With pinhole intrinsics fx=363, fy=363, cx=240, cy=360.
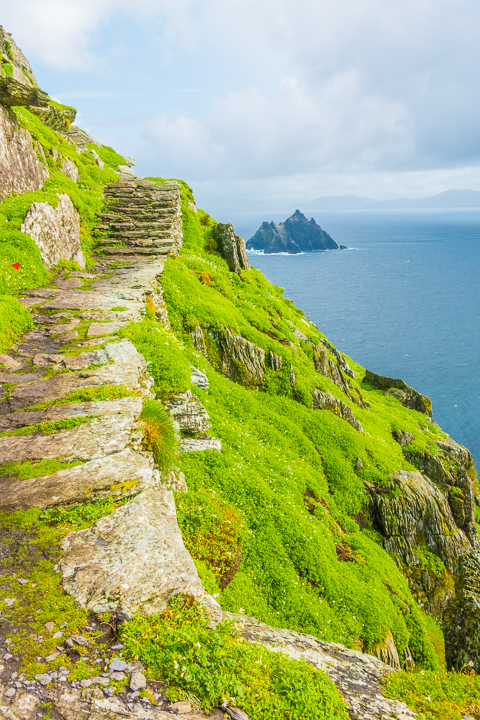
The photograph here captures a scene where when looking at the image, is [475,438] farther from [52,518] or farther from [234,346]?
[52,518]

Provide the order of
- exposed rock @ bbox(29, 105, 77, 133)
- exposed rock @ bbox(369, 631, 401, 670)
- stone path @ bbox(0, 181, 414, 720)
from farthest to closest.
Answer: exposed rock @ bbox(29, 105, 77, 133)
exposed rock @ bbox(369, 631, 401, 670)
stone path @ bbox(0, 181, 414, 720)

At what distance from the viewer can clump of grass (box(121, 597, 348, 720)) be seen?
500 cm

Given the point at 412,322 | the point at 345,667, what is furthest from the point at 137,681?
the point at 412,322

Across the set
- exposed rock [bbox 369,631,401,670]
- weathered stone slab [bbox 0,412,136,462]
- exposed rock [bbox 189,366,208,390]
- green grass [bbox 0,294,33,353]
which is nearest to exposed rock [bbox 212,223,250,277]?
exposed rock [bbox 189,366,208,390]

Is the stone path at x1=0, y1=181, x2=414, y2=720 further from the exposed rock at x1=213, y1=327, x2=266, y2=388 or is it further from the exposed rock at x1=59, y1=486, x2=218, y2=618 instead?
the exposed rock at x1=213, y1=327, x2=266, y2=388

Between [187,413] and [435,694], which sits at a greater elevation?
[187,413]

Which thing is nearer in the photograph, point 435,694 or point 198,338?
point 435,694

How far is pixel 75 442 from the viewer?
341 inches

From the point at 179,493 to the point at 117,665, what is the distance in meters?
6.13

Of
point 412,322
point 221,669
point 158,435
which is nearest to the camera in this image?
point 221,669

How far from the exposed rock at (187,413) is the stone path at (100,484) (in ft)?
0.13

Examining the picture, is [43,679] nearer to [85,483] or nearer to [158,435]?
[85,483]

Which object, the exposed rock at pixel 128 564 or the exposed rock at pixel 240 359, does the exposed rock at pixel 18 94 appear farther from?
the exposed rock at pixel 128 564

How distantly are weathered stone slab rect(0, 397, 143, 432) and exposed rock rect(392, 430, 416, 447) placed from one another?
30.9 metres
